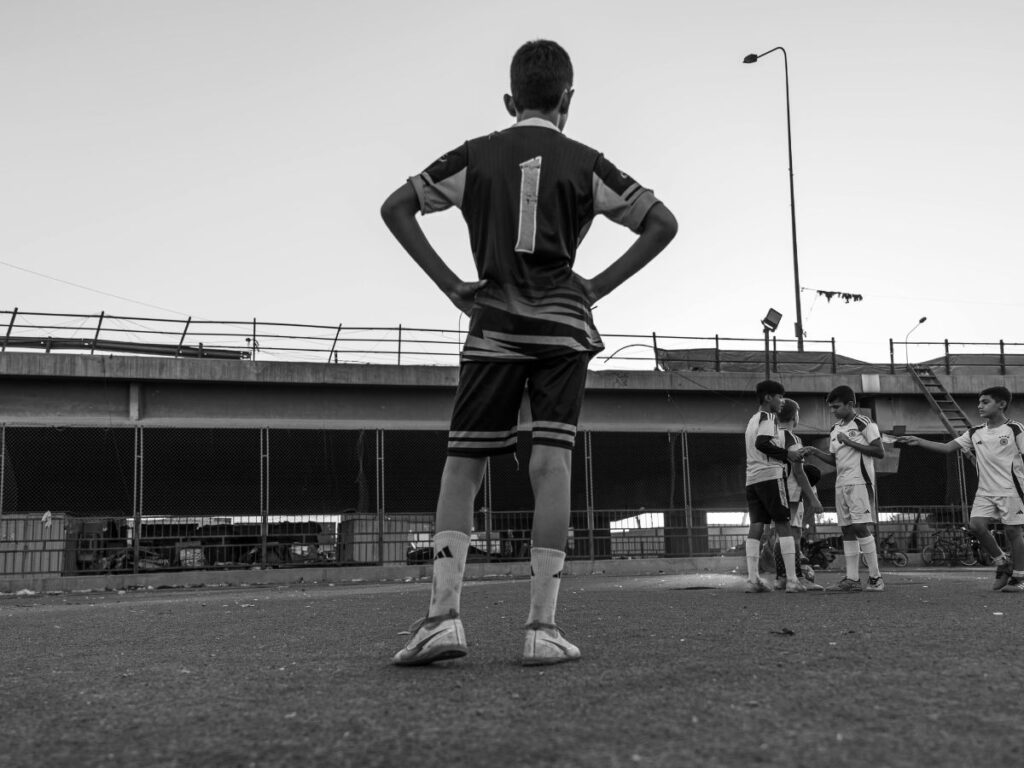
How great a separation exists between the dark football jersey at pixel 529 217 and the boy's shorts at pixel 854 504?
6488mm

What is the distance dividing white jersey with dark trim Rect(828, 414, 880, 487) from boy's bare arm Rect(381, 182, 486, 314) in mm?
6640

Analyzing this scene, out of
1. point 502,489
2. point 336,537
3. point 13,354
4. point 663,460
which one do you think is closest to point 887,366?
point 663,460

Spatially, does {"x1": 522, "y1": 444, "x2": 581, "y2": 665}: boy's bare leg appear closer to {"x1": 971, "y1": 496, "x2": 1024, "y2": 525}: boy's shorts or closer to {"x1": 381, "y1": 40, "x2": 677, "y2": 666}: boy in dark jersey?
{"x1": 381, "y1": 40, "x2": 677, "y2": 666}: boy in dark jersey

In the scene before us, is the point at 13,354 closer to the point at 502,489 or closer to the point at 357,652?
the point at 502,489

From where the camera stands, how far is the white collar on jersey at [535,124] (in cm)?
386

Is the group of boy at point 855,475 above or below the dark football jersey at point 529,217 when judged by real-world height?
below

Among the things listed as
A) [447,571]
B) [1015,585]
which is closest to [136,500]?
[1015,585]

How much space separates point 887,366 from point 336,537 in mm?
16140

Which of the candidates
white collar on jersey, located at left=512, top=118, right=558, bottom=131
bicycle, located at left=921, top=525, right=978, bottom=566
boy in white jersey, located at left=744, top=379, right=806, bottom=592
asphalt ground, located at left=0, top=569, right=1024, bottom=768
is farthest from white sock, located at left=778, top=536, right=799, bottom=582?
bicycle, located at left=921, top=525, right=978, bottom=566

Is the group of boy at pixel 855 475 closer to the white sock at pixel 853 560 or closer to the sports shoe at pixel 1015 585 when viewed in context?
the white sock at pixel 853 560

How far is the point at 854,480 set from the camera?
9602 millimetres

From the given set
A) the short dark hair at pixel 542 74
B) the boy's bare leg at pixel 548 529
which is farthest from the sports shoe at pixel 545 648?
the short dark hair at pixel 542 74

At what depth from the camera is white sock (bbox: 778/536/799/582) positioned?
9.40 m

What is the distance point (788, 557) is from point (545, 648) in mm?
6700
